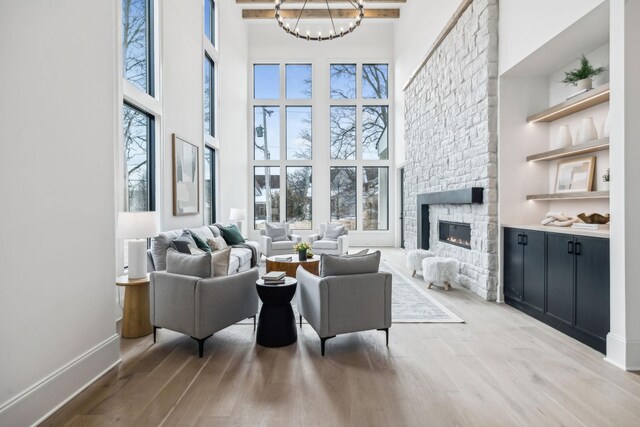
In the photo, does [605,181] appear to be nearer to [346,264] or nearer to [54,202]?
[346,264]

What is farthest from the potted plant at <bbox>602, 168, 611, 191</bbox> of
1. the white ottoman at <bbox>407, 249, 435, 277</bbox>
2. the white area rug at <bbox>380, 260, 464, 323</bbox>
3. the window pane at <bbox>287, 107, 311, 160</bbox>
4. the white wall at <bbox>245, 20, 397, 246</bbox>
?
the window pane at <bbox>287, 107, 311, 160</bbox>

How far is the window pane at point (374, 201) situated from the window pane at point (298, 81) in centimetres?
288

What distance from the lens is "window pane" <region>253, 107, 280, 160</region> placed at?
375 inches

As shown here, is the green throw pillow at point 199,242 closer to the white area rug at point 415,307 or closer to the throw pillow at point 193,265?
the throw pillow at point 193,265

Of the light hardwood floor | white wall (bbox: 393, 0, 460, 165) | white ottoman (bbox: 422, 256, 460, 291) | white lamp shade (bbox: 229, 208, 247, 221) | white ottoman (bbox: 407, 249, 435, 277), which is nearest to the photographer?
the light hardwood floor

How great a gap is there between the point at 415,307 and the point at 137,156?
395cm

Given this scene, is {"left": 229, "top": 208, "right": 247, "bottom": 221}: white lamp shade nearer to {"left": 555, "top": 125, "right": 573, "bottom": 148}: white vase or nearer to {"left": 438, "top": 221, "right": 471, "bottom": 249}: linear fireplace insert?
{"left": 438, "top": 221, "right": 471, "bottom": 249}: linear fireplace insert

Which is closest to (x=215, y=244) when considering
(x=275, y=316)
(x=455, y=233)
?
(x=275, y=316)

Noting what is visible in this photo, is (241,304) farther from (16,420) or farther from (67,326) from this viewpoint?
(16,420)

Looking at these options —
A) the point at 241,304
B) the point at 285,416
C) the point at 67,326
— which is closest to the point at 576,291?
the point at 285,416

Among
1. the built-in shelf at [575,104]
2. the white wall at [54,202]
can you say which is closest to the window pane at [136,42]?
the white wall at [54,202]

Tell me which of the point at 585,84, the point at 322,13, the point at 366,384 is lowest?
the point at 366,384

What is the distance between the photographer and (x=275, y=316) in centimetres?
291

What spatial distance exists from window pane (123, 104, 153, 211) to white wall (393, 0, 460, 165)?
4.90 m
